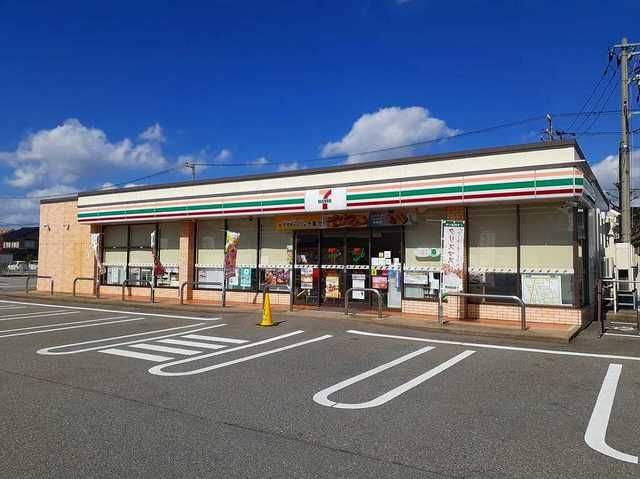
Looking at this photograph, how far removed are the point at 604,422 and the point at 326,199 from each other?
10019mm

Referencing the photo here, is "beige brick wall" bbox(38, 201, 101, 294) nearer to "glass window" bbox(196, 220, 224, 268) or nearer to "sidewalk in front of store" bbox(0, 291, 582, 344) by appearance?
"sidewalk in front of store" bbox(0, 291, 582, 344)

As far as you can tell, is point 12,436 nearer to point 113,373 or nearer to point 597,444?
point 113,373

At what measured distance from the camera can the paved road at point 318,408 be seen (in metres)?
4.02

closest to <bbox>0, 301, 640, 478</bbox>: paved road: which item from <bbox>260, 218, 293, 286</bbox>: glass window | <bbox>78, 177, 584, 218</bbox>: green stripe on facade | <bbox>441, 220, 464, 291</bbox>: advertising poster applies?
<bbox>441, 220, 464, 291</bbox>: advertising poster

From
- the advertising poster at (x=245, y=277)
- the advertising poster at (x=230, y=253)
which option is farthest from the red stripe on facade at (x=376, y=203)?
the advertising poster at (x=245, y=277)

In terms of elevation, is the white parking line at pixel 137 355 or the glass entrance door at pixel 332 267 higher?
the glass entrance door at pixel 332 267

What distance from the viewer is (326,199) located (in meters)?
14.3

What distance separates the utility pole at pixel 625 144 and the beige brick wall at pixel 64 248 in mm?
19716

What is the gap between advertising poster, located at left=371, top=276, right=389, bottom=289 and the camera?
1415 cm

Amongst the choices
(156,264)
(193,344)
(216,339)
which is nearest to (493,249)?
(216,339)

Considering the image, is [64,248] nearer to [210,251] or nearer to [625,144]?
[210,251]

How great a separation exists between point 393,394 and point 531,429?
170 cm

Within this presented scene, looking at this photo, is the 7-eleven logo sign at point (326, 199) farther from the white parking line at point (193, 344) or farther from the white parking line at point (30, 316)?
the white parking line at point (30, 316)

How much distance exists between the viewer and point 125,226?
2022 centimetres
